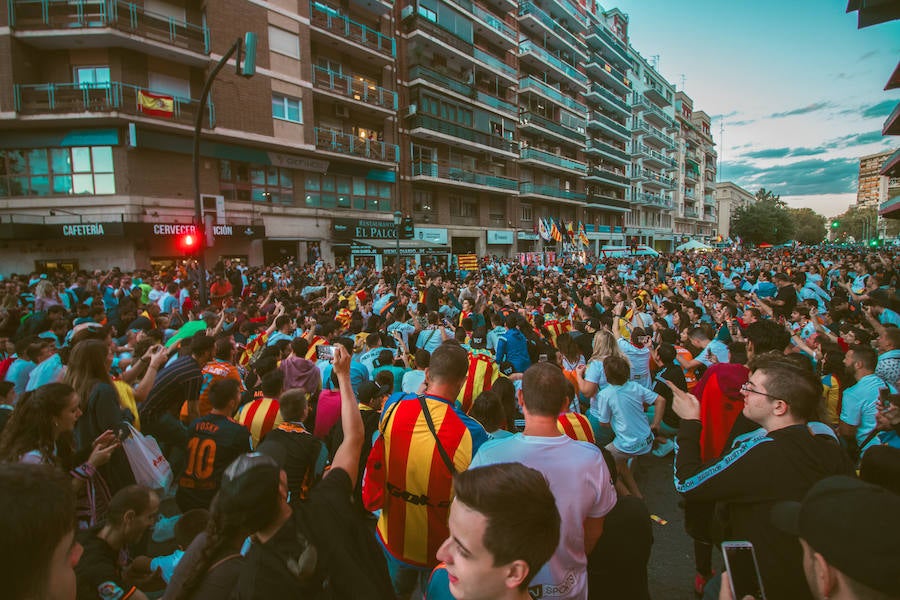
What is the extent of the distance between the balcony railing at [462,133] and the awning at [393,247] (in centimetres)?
888

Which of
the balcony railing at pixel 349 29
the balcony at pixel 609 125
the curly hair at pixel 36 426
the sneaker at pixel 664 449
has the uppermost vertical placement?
the balcony at pixel 609 125

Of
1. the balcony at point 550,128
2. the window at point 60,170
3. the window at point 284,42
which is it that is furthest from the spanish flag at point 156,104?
the balcony at point 550,128

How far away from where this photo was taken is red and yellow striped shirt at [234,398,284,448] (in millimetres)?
3680

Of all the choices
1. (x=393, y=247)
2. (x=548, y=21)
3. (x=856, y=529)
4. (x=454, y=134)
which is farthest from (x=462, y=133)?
(x=856, y=529)

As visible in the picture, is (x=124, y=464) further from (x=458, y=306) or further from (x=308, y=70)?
(x=308, y=70)

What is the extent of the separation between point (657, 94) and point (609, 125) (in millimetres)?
17008

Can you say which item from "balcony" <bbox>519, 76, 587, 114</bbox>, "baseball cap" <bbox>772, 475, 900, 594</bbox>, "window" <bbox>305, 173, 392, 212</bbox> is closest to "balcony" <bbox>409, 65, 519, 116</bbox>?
"balcony" <bbox>519, 76, 587, 114</bbox>

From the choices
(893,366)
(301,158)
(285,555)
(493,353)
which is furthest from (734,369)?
(301,158)

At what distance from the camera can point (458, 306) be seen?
497 inches

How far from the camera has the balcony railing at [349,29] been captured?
23.5m

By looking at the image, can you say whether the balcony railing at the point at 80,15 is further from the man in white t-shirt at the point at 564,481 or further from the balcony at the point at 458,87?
the man in white t-shirt at the point at 564,481

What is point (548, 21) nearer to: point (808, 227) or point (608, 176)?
point (608, 176)

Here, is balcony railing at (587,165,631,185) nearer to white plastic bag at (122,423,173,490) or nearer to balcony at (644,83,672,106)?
balcony at (644,83,672,106)

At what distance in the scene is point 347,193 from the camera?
2611 centimetres
